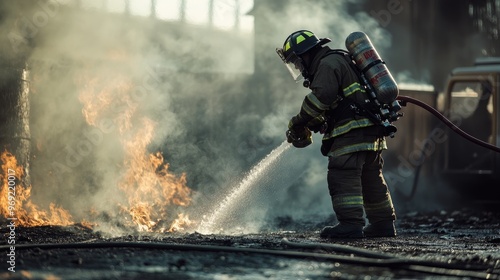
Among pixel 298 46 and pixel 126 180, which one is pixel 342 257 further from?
pixel 126 180

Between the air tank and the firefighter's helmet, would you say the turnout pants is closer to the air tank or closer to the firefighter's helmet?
the air tank

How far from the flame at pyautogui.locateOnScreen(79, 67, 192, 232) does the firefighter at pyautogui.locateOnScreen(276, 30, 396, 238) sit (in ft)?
8.35

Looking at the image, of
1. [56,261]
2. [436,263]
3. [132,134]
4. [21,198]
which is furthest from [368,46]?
[132,134]

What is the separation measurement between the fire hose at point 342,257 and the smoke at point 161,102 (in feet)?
12.3

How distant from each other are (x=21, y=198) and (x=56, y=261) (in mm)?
3910

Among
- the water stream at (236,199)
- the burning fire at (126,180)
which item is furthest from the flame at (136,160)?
the water stream at (236,199)

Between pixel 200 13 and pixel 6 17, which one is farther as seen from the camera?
pixel 200 13

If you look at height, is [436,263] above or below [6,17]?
below

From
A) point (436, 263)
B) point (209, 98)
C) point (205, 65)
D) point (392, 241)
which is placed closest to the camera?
point (436, 263)

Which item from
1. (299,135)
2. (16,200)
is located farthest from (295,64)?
(16,200)

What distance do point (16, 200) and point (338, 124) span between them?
3.51 meters

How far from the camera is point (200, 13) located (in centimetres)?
1723

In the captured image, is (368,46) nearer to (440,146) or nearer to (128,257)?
(128,257)

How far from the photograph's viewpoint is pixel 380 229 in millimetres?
6945
